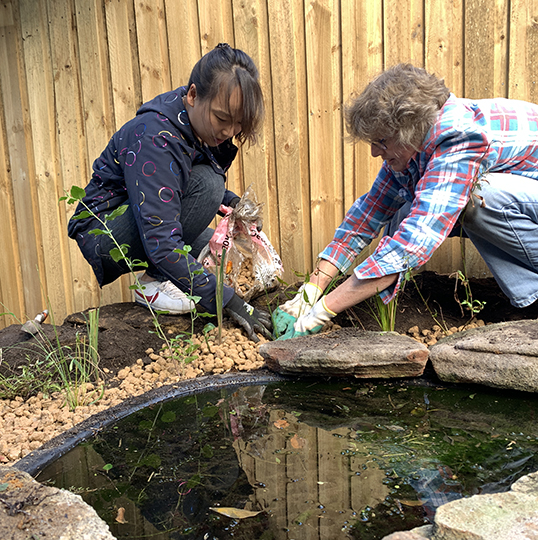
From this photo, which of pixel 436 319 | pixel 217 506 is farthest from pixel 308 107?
pixel 217 506

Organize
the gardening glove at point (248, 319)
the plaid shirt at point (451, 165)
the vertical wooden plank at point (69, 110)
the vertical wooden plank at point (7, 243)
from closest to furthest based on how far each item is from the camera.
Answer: the plaid shirt at point (451, 165) < the gardening glove at point (248, 319) < the vertical wooden plank at point (69, 110) < the vertical wooden plank at point (7, 243)

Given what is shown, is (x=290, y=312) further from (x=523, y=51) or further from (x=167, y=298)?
(x=523, y=51)

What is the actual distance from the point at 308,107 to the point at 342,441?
208 centimetres

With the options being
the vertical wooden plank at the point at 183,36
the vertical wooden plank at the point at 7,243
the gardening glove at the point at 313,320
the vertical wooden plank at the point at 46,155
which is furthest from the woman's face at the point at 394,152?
the vertical wooden plank at the point at 7,243

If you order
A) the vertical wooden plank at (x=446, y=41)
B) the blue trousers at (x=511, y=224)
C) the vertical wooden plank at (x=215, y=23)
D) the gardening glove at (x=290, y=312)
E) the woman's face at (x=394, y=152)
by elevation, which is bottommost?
the gardening glove at (x=290, y=312)

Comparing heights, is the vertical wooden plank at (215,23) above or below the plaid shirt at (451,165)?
above

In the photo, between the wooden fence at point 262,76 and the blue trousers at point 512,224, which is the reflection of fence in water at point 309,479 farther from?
the wooden fence at point 262,76

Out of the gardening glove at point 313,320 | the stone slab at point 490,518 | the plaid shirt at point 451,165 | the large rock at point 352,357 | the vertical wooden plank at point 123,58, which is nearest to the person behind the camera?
the stone slab at point 490,518

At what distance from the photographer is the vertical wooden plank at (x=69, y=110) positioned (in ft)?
10.7

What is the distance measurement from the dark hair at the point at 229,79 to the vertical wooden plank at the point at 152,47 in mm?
1075

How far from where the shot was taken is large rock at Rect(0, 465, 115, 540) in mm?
986

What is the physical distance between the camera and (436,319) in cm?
241

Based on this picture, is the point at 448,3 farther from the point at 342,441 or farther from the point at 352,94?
the point at 342,441

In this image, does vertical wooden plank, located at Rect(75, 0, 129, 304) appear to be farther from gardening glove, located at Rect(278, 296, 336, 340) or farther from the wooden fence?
gardening glove, located at Rect(278, 296, 336, 340)
